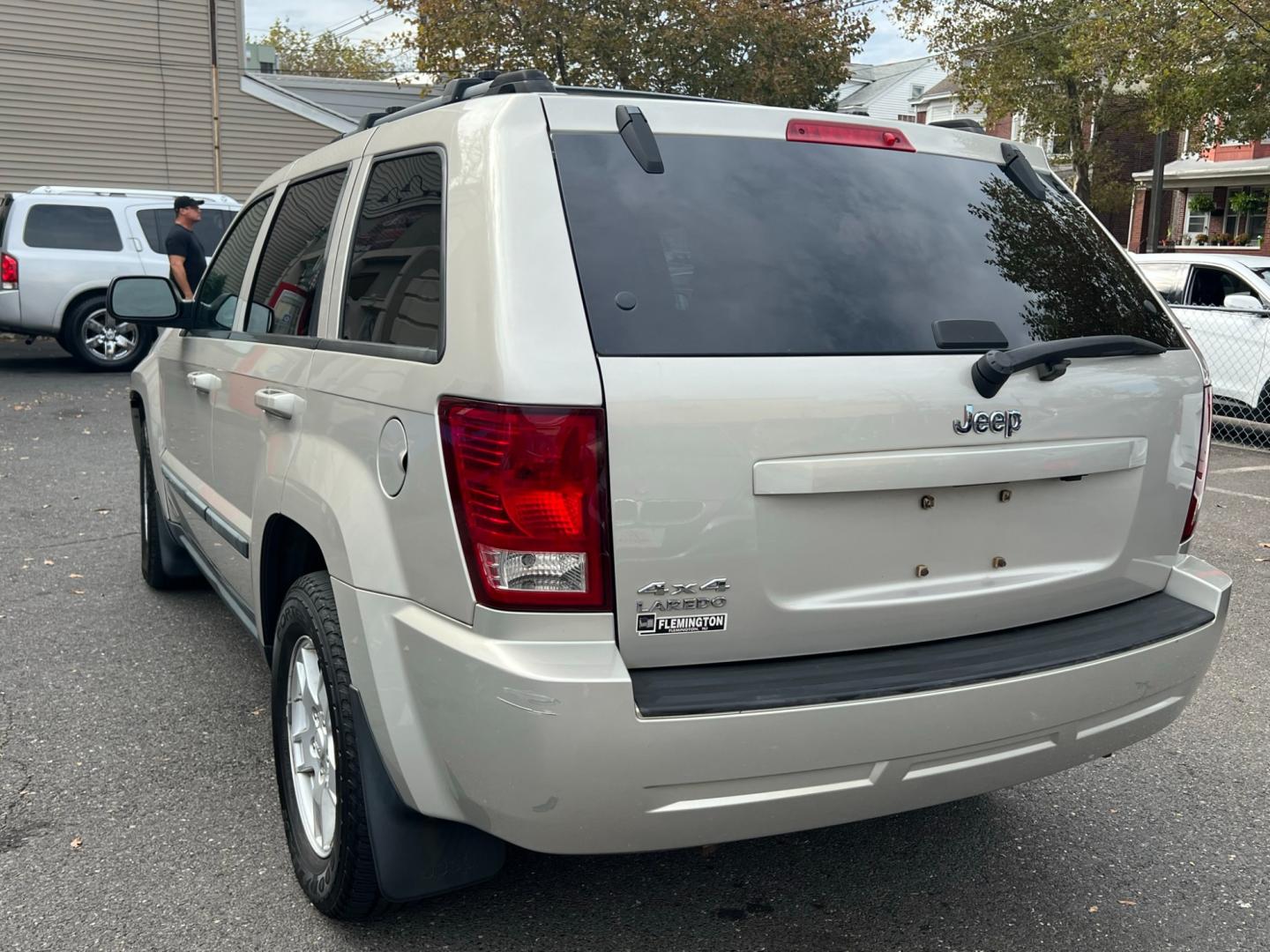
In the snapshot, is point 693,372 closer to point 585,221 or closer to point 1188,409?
point 585,221

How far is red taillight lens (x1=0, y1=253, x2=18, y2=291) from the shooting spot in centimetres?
1295

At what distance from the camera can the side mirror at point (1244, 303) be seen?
11.0 meters

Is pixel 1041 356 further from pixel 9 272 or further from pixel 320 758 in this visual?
pixel 9 272

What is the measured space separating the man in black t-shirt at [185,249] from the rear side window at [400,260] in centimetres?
926

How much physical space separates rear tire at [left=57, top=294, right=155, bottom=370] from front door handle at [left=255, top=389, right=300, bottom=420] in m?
11.3

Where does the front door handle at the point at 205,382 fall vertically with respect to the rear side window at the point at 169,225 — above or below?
below

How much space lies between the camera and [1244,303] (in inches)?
433

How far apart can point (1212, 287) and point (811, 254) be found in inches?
435

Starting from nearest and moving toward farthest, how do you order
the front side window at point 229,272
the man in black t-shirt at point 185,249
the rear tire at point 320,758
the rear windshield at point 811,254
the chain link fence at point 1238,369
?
the rear windshield at point 811,254
the rear tire at point 320,758
the front side window at point 229,272
the chain link fence at point 1238,369
the man in black t-shirt at point 185,249

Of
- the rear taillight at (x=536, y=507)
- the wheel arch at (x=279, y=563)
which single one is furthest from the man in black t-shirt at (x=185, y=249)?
the rear taillight at (x=536, y=507)

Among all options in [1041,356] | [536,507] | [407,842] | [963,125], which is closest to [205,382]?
[407,842]

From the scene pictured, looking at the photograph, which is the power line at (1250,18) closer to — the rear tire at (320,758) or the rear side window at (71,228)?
the rear side window at (71,228)

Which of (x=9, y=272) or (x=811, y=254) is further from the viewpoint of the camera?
(x=9, y=272)

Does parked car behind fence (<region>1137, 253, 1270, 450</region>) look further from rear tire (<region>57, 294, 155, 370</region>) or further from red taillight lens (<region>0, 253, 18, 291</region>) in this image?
red taillight lens (<region>0, 253, 18, 291</region>)
